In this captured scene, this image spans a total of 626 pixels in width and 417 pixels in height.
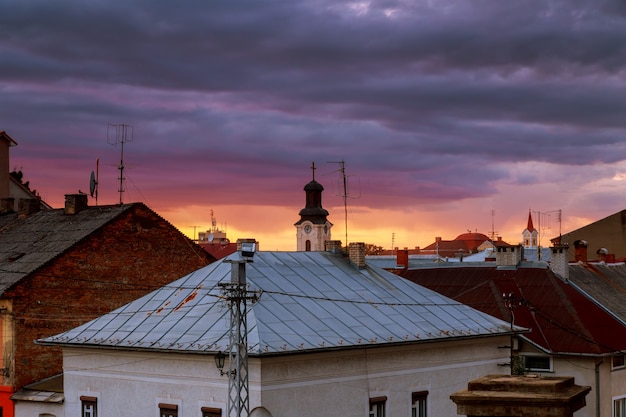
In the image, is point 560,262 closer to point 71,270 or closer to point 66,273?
point 71,270

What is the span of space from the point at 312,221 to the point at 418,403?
4254cm

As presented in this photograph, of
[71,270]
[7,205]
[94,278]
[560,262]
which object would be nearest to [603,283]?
[560,262]

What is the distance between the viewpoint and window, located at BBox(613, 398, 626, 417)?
42.4 m

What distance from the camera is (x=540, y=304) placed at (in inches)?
1832

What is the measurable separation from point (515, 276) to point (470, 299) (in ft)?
8.39

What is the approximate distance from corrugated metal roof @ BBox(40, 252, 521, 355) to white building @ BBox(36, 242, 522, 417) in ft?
0.17

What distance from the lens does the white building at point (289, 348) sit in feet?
96.2

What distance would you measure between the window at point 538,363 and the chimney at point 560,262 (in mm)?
6044

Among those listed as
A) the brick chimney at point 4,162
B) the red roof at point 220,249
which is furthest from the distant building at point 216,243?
the brick chimney at point 4,162

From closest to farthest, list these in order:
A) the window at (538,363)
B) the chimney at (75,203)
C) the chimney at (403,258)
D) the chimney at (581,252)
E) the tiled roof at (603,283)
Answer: the window at (538,363) → the chimney at (75,203) → the tiled roof at (603,283) → the chimney at (581,252) → the chimney at (403,258)

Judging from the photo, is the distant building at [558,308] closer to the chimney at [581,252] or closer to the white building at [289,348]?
the chimney at [581,252]

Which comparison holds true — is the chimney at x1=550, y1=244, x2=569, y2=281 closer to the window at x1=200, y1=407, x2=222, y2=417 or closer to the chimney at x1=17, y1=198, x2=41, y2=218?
the window at x1=200, y1=407, x2=222, y2=417

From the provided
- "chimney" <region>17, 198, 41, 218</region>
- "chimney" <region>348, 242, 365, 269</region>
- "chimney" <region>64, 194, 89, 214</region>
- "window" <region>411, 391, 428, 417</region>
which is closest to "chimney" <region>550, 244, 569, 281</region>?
"chimney" <region>348, 242, 365, 269</region>

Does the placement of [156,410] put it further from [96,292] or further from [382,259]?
[382,259]
